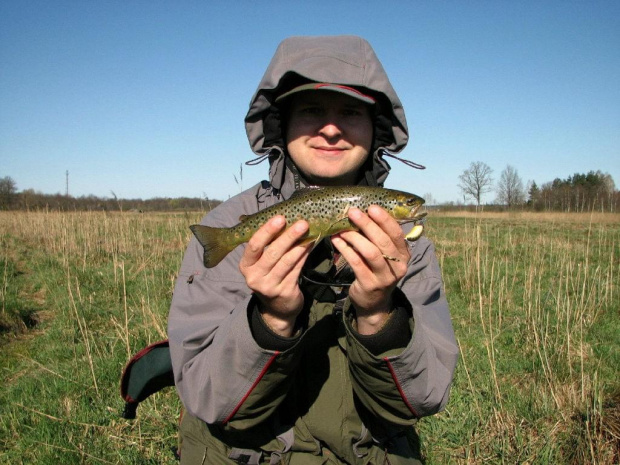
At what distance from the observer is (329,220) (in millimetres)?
2322

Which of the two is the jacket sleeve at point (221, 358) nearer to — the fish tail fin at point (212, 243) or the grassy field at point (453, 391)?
the fish tail fin at point (212, 243)

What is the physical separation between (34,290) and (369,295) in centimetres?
965

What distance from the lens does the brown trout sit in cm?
234

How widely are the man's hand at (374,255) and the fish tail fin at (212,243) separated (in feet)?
2.35

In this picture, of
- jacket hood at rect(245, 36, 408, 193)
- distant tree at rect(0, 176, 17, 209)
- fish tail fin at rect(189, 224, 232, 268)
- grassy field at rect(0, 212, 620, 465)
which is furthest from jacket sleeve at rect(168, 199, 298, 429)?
distant tree at rect(0, 176, 17, 209)

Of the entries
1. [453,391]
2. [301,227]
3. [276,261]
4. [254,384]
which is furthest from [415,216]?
[453,391]

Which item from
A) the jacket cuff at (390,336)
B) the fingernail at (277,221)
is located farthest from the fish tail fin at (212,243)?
the jacket cuff at (390,336)

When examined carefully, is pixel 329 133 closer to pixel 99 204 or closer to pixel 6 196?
pixel 99 204

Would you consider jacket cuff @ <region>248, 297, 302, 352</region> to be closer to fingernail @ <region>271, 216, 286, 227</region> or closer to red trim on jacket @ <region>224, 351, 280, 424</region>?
red trim on jacket @ <region>224, 351, 280, 424</region>

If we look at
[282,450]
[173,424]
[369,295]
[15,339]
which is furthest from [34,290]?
[369,295]

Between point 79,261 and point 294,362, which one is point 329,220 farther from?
point 79,261

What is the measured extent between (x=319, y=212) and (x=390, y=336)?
2.49 feet

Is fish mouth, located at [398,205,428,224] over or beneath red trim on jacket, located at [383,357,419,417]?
over

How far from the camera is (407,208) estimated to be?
2.66 metres
